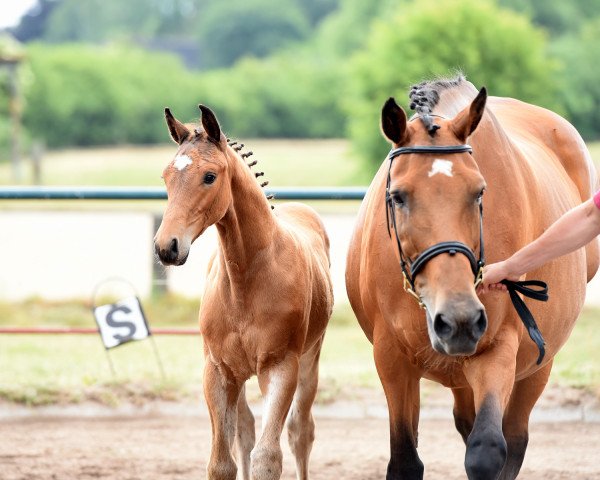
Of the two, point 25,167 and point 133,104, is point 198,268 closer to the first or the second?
point 25,167

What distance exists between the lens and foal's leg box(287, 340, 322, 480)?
542cm

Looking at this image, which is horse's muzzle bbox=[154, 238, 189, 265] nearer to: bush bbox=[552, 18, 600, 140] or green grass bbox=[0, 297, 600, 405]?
green grass bbox=[0, 297, 600, 405]

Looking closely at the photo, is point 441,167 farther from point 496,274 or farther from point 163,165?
point 163,165

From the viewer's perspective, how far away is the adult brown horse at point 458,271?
3539 mm

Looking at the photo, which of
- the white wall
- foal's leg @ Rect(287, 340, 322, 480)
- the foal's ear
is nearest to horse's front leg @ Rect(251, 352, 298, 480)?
foal's leg @ Rect(287, 340, 322, 480)

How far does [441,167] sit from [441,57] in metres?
20.4

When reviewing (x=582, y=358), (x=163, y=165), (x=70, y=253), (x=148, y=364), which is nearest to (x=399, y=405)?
(x=148, y=364)

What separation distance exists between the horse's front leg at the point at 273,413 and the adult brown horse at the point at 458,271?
1.33ft

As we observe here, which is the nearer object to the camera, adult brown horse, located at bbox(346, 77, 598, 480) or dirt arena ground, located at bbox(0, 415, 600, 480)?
adult brown horse, located at bbox(346, 77, 598, 480)

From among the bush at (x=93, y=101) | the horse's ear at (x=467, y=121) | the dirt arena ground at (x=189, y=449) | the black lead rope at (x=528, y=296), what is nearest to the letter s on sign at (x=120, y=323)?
the dirt arena ground at (x=189, y=449)

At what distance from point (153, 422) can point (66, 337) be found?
2705mm

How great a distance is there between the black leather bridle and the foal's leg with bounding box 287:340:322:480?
1522 millimetres

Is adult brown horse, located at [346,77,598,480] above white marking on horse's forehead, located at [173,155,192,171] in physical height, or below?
below

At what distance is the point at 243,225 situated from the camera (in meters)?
4.79
